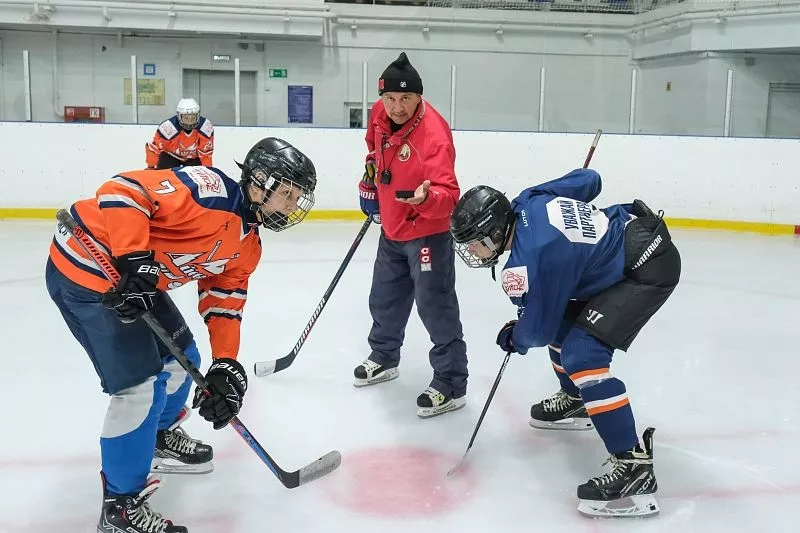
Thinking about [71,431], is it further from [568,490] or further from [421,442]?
[568,490]

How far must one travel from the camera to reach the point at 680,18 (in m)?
9.48

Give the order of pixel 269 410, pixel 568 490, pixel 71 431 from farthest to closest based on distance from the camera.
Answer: pixel 269 410 → pixel 71 431 → pixel 568 490

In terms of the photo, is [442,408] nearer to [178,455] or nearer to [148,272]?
[178,455]

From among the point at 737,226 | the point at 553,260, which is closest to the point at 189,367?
the point at 553,260

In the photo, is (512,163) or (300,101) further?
(300,101)

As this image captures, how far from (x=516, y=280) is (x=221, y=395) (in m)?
0.80

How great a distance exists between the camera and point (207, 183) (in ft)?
6.16

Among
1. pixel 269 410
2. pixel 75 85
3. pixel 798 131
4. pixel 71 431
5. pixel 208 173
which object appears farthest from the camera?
pixel 75 85

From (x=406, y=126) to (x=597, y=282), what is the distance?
98cm

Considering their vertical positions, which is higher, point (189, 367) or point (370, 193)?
point (370, 193)

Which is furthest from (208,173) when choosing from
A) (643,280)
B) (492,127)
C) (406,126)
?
(492,127)

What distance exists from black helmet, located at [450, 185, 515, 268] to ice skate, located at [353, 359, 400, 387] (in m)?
1.09

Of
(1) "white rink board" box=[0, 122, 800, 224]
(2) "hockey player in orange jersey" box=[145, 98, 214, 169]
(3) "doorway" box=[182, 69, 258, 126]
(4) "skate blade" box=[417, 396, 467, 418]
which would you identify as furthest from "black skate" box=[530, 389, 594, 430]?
(3) "doorway" box=[182, 69, 258, 126]

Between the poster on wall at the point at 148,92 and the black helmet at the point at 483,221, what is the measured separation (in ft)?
22.2
